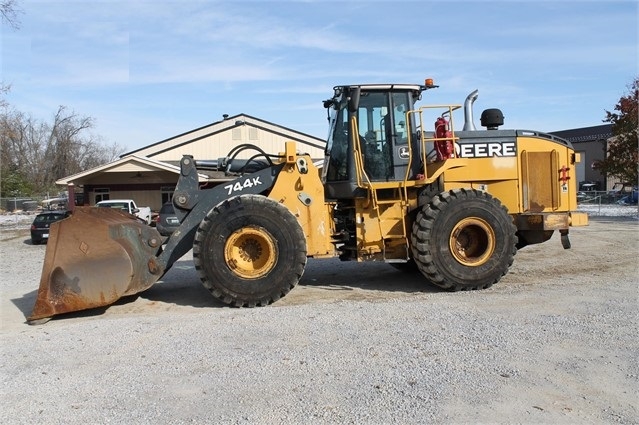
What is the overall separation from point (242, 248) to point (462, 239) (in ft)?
10.7

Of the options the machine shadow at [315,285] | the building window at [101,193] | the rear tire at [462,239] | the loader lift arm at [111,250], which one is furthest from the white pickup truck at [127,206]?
the rear tire at [462,239]

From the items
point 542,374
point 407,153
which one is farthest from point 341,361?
point 407,153

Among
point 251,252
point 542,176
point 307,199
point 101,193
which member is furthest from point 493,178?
point 101,193

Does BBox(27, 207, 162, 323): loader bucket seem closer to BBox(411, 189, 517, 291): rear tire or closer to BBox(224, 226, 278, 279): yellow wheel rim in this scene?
BBox(224, 226, 278, 279): yellow wheel rim

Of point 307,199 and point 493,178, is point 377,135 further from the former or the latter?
point 493,178

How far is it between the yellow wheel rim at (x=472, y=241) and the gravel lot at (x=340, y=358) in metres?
0.52

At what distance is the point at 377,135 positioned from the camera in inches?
332

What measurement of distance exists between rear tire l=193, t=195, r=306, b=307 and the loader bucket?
0.74m

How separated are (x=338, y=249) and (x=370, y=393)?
4035mm

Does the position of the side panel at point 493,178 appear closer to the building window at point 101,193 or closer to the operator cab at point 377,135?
the operator cab at point 377,135

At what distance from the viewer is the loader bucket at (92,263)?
A: 7000 millimetres

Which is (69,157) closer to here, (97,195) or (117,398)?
(97,195)

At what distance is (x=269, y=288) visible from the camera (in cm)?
752

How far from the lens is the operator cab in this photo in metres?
8.31
